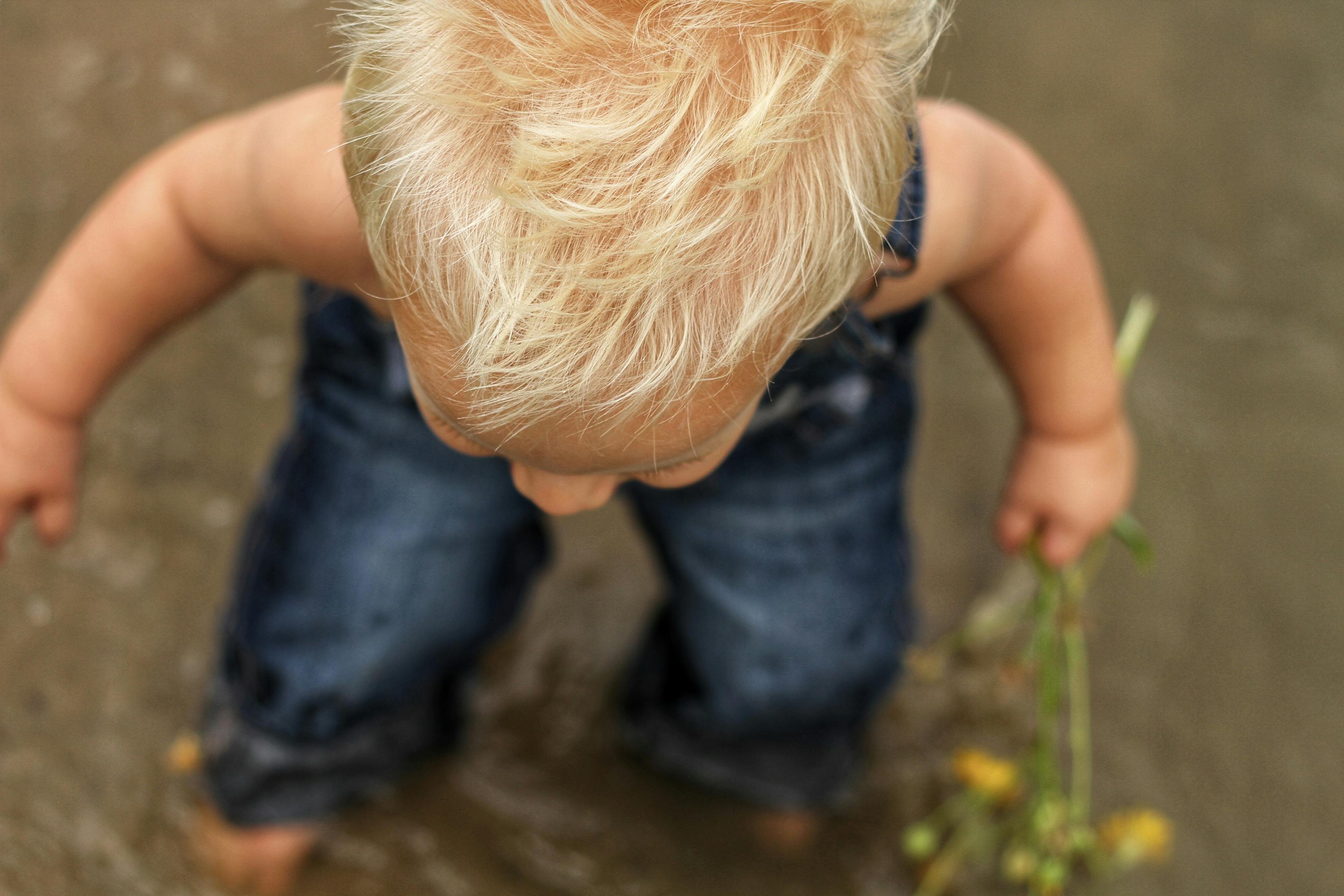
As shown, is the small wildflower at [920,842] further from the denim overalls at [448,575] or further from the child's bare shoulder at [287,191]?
the child's bare shoulder at [287,191]

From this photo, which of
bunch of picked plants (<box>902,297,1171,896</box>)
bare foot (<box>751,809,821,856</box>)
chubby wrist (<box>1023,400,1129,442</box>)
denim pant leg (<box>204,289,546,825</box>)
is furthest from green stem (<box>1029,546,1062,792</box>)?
denim pant leg (<box>204,289,546,825</box>)

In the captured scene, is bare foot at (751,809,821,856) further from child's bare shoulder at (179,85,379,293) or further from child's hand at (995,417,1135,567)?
child's bare shoulder at (179,85,379,293)

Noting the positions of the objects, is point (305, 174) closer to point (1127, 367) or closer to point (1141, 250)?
point (1127, 367)

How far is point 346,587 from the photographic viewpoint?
3.62ft

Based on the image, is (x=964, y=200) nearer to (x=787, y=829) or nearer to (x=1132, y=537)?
(x=1132, y=537)

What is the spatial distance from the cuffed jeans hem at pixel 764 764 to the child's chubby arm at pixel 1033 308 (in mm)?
303

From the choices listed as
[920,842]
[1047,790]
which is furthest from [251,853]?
[1047,790]

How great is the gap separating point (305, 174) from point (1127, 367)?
0.81 meters

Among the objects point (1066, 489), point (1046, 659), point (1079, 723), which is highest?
point (1066, 489)

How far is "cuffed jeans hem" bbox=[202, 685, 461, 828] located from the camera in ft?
3.76

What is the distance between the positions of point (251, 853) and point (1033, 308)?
92cm

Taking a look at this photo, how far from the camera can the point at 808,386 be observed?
0.99 meters

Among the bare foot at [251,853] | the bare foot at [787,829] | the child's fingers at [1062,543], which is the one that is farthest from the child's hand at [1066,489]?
the bare foot at [251,853]

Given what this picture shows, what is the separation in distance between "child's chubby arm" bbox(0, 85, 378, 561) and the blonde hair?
0.28 meters
